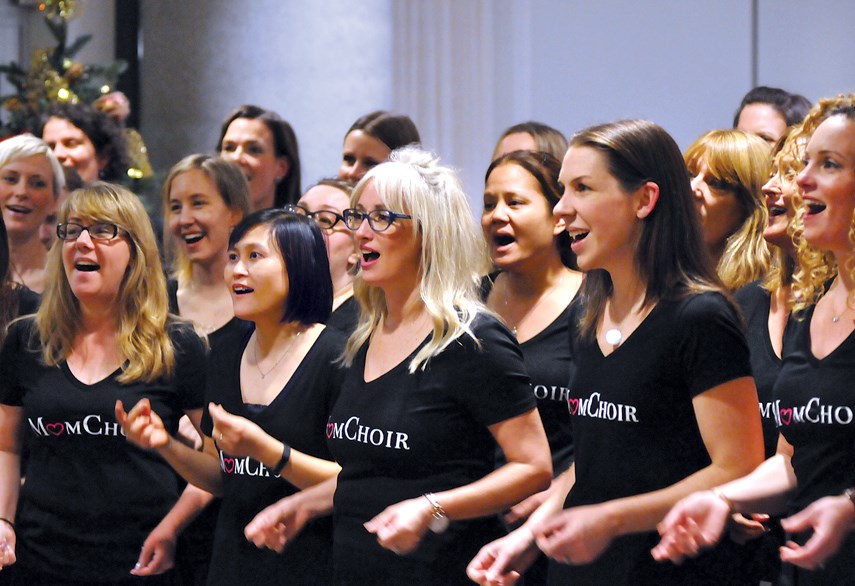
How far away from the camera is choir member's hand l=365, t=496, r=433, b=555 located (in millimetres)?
2281

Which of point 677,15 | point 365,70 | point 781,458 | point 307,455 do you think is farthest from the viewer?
point 365,70

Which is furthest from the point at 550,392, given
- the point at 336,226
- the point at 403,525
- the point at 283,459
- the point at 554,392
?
the point at 336,226

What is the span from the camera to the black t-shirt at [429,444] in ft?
8.09

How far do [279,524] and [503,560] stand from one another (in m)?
0.55

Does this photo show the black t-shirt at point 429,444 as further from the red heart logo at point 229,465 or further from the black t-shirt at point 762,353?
the black t-shirt at point 762,353

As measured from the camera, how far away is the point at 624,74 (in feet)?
18.3

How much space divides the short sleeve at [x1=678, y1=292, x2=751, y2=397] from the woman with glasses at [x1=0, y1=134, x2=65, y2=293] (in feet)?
7.49

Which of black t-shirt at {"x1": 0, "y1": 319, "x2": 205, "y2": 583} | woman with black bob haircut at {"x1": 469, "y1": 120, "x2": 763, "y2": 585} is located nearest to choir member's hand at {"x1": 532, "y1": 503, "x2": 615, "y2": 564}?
woman with black bob haircut at {"x1": 469, "y1": 120, "x2": 763, "y2": 585}

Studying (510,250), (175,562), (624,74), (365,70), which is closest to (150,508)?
(175,562)

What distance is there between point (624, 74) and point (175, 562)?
3289mm

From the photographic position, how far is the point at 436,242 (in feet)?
8.59

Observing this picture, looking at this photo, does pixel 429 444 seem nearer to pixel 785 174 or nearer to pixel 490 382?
pixel 490 382

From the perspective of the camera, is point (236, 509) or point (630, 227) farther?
point (236, 509)

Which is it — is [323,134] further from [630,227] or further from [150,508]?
[630,227]
